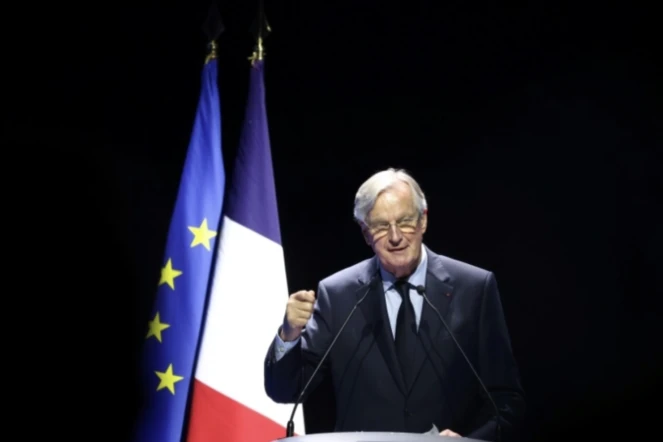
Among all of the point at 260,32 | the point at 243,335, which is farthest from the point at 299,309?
the point at 260,32

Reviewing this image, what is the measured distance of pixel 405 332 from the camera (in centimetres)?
259

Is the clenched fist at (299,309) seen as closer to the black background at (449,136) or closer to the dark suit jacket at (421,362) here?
the dark suit jacket at (421,362)

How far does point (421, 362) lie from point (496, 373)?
0.71 ft

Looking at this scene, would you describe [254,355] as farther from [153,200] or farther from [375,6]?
[375,6]

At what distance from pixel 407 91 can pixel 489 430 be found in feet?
6.06

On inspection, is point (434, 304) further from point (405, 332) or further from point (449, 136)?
point (449, 136)

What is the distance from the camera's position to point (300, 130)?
3.91m

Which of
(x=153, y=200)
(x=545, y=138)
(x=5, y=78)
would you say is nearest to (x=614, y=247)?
(x=545, y=138)

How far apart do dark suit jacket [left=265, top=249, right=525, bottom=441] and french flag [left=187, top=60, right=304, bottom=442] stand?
0.85 meters

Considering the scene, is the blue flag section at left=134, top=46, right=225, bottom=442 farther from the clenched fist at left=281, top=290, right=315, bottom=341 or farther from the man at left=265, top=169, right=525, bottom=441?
the clenched fist at left=281, top=290, right=315, bottom=341

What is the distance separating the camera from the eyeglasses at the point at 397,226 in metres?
2.56

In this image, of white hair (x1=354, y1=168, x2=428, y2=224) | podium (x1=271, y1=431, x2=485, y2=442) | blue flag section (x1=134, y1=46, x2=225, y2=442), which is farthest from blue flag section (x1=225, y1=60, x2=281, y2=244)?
podium (x1=271, y1=431, x2=485, y2=442)

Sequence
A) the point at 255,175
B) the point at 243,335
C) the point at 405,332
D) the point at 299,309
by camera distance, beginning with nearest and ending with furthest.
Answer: the point at 299,309 → the point at 405,332 → the point at 243,335 → the point at 255,175

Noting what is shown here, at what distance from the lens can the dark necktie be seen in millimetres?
2561
